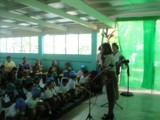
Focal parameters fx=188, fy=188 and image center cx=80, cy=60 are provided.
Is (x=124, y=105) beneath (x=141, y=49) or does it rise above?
beneath

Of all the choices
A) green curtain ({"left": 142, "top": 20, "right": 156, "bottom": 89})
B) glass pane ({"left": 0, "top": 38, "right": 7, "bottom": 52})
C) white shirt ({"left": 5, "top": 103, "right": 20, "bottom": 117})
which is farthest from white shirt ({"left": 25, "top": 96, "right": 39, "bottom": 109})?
glass pane ({"left": 0, "top": 38, "right": 7, "bottom": 52})

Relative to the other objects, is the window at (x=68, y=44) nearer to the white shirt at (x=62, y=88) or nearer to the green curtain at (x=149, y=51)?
the green curtain at (x=149, y=51)

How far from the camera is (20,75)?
6.41 meters

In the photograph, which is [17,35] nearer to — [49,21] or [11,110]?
[49,21]

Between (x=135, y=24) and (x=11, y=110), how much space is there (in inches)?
199

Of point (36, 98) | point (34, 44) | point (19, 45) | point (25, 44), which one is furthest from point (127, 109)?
point (19, 45)

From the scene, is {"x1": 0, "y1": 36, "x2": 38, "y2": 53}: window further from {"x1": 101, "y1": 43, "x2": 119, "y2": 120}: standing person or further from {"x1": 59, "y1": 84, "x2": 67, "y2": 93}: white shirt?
{"x1": 101, "y1": 43, "x2": 119, "y2": 120}: standing person

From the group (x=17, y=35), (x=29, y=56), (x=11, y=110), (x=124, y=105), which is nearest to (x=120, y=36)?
(x=124, y=105)

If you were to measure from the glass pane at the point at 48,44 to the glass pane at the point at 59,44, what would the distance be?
24 centimetres

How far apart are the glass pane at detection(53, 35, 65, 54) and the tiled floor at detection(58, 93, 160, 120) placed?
4.16m

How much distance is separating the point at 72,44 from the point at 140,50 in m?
3.53

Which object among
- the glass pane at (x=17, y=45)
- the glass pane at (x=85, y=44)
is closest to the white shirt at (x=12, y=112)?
the glass pane at (x=85, y=44)

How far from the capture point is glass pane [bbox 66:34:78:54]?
8977mm

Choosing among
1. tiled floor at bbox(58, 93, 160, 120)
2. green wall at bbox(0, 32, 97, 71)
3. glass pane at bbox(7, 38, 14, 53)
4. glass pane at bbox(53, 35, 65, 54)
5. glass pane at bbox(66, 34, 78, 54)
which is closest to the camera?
tiled floor at bbox(58, 93, 160, 120)
